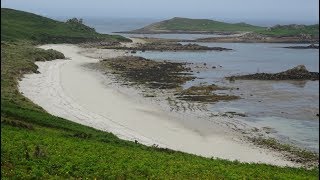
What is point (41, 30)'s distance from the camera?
151m

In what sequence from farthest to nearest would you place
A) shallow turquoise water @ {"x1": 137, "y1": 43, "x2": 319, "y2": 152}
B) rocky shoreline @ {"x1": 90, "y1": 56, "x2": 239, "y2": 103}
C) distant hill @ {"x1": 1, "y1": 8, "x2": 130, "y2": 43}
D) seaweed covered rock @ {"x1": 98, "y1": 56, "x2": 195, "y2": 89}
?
distant hill @ {"x1": 1, "y1": 8, "x2": 130, "y2": 43}
seaweed covered rock @ {"x1": 98, "y1": 56, "x2": 195, "y2": 89}
rocky shoreline @ {"x1": 90, "y1": 56, "x2": 239, "y2": 103}
shallow turquoise water @ {"x1": 137, "y1": 43, "x2": 319, "y2": 152}

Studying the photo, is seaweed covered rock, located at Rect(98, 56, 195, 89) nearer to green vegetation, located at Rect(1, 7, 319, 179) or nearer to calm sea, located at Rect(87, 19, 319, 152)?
calm sea, located at Rect(87, 19, 319, 152)

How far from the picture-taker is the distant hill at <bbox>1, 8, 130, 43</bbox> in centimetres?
13462

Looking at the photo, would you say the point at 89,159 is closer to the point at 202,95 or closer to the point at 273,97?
the point at 202,95

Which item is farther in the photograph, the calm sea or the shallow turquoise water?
the shallow turquoise water

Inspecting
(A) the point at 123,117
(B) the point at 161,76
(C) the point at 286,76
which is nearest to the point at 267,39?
(C) the point at 286,76

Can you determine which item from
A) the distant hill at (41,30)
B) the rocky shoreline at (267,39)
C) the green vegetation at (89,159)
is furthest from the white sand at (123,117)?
the rocky shoreline at (267,39)

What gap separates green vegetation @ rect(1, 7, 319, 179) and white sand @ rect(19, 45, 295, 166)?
19.7 ft

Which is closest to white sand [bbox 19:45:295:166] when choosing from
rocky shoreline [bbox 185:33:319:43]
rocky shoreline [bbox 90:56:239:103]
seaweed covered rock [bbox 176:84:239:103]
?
rocky shoreline [bbox 90:56:239:103]

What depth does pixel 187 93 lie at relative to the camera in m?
64.2

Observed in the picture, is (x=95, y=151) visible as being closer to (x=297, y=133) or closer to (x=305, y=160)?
(x=305, y=160)

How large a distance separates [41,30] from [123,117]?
110299mm

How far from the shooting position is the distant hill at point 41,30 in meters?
135

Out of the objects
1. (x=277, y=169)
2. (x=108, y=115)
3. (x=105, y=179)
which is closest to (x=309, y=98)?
(x=108, y=115)
